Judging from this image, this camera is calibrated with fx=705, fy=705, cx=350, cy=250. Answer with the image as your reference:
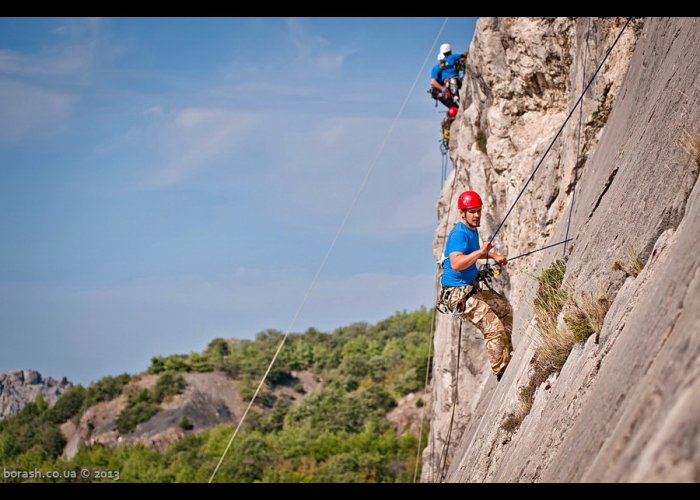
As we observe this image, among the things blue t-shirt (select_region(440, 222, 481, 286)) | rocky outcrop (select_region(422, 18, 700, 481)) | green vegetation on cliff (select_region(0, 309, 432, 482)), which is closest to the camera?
rocky outcrop (select_region(422, 18, 700, 481))

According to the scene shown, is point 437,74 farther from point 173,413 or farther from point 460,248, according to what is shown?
point 173,413

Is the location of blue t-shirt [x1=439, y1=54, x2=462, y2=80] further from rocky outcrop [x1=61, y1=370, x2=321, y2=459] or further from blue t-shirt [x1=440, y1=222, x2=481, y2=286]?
rocky outcrop [x1=61, y1=370, x2=321, y2=459]

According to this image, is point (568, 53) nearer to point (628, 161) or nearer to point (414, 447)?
point (628, 161)

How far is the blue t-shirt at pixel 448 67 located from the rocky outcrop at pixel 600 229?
305cm

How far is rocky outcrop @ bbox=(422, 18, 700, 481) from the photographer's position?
105 inches

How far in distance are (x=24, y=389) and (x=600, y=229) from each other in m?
67.8

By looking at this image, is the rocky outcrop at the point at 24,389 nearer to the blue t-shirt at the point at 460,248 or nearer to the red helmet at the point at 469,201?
the blue t-shirt at the point at 460,248

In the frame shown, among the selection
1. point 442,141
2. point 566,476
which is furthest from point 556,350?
point 442,141

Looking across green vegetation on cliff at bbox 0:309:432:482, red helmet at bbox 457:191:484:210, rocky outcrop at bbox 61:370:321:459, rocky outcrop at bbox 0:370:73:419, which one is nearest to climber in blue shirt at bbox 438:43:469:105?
red helmet at bbox 457:191:484:210

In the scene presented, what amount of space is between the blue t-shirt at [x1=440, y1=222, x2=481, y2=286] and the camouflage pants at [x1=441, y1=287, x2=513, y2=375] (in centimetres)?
11

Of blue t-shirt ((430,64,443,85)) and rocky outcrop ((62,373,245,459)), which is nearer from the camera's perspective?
blue t-shirt ((430,64,443,85))

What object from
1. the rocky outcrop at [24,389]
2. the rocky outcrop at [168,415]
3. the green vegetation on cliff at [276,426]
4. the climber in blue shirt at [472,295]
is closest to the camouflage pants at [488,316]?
the climber in blue shirt at [472,295]

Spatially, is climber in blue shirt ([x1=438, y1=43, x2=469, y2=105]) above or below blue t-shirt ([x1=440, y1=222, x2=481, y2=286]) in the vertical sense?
above

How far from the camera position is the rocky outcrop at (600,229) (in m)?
2.67
